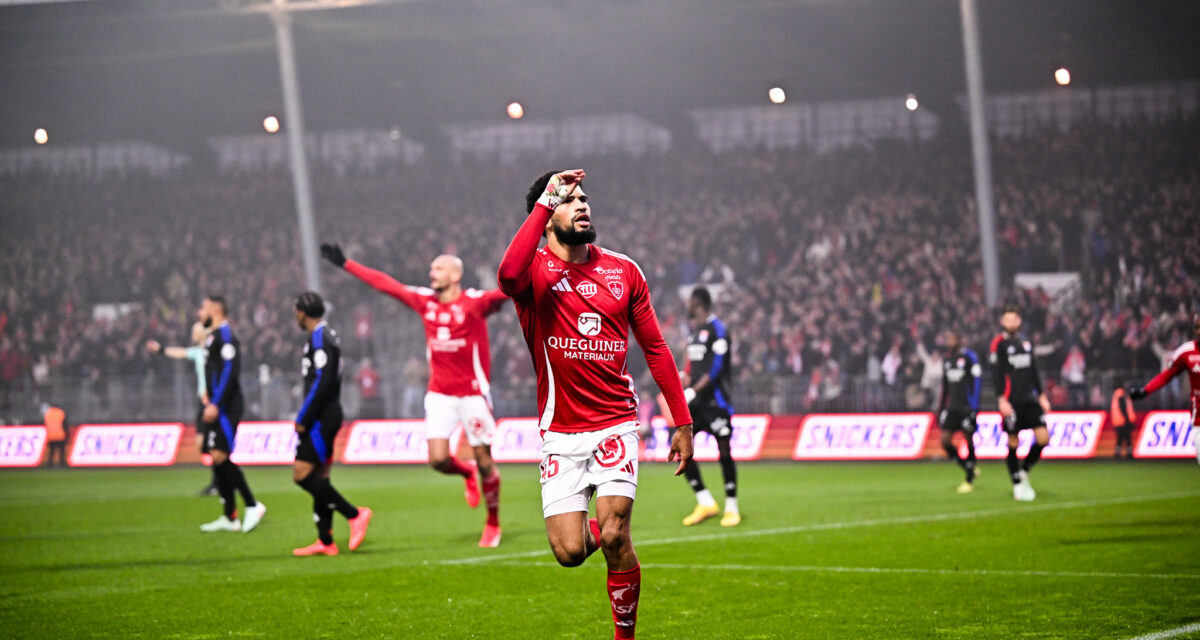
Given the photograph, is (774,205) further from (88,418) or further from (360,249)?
(88,418)

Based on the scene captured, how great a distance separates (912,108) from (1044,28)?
14.2 ft

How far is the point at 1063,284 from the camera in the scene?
107ft

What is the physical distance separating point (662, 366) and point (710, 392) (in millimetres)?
7874

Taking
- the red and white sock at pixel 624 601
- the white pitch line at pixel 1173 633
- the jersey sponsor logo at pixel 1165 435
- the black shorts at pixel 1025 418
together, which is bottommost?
the jersey sponsor logo at pixel 1165 435

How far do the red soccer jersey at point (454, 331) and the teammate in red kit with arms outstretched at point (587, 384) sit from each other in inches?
240

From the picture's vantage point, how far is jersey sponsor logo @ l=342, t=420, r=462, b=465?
29109 millimetres

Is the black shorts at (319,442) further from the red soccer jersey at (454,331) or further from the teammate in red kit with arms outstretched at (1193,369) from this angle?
the teammate in red kit with arms outstretched at (1193,369)

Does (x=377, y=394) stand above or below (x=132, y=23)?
below

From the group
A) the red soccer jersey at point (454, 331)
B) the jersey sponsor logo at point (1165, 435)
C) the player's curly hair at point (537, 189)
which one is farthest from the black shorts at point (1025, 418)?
the player's curly hair at point (537, 189)

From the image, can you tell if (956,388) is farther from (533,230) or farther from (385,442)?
(533,230)

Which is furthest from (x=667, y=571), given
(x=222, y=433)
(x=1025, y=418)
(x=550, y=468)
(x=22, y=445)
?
(x=22, y=445)

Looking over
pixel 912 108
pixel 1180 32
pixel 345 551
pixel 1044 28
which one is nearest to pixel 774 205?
pixel 912 108

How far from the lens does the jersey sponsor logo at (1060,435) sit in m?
25.5

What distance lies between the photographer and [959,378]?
20.4 metres
